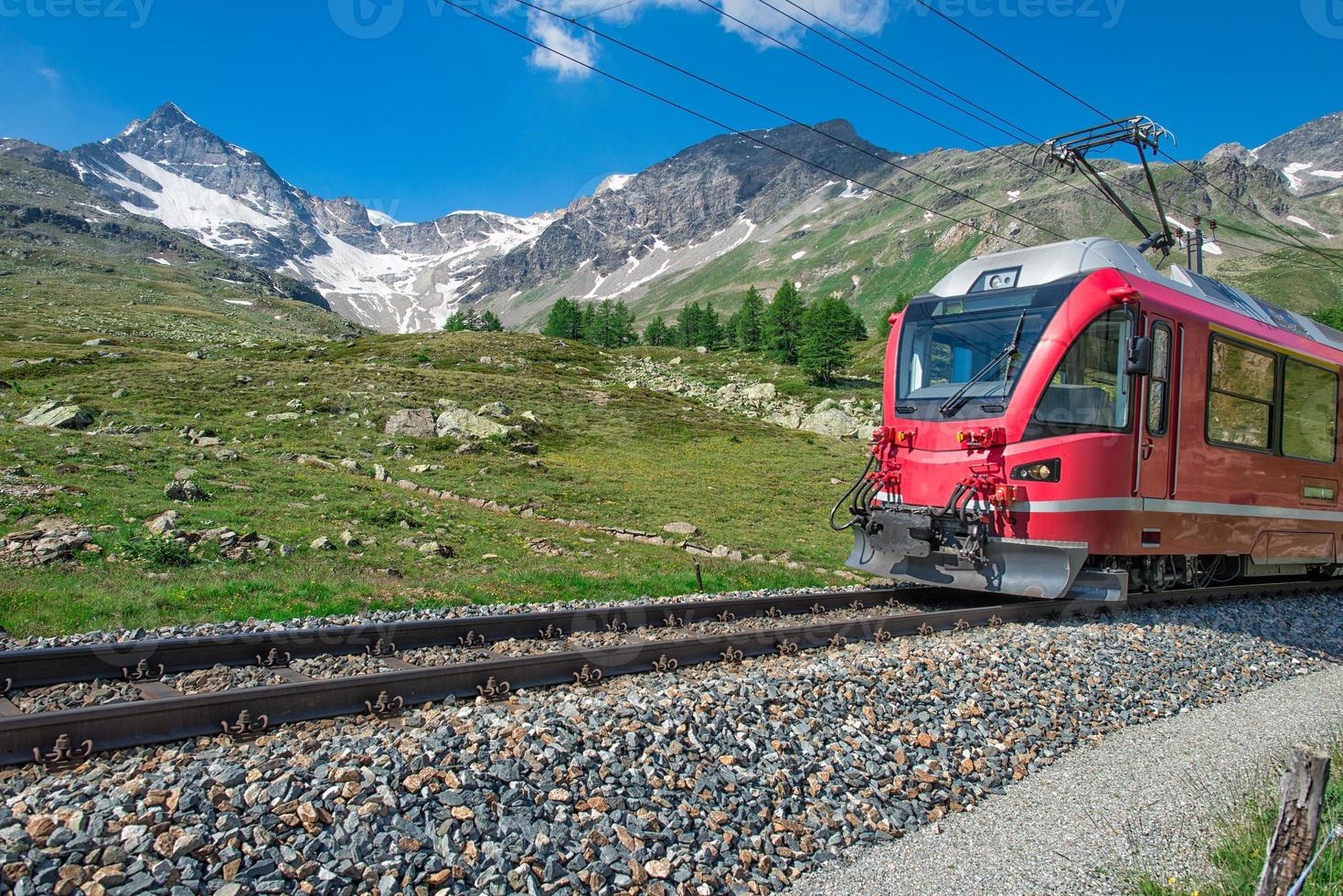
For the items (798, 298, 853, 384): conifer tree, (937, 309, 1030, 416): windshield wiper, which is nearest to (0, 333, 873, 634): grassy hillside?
(937, 309, 1030, 416): windshield wiper

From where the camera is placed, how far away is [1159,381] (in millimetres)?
11234

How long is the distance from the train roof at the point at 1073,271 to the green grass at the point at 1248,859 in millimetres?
7380

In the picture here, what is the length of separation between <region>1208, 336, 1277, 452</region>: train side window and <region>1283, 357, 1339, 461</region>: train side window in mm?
613

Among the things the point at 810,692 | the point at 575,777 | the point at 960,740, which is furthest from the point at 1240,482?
the point at 575,777

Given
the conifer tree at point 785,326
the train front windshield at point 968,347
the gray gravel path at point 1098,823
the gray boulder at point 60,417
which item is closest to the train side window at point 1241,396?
the train front windshield at point 968,347

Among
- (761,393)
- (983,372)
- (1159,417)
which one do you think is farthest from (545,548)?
(761,393)

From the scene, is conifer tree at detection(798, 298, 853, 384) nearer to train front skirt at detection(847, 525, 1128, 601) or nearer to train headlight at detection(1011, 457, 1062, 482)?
train front skirt at detection(847, 525, 1128, 601)

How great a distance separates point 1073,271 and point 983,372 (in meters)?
1.90

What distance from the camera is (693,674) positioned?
7.66 m

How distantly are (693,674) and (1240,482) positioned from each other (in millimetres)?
10739

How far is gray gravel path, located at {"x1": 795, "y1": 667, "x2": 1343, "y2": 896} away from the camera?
16.7 feet

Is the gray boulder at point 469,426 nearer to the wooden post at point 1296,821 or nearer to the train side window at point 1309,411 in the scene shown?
the train side window at point 1309,411

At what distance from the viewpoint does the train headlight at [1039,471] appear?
34.0 feet

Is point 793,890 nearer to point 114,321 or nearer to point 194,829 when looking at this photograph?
point 194,829
